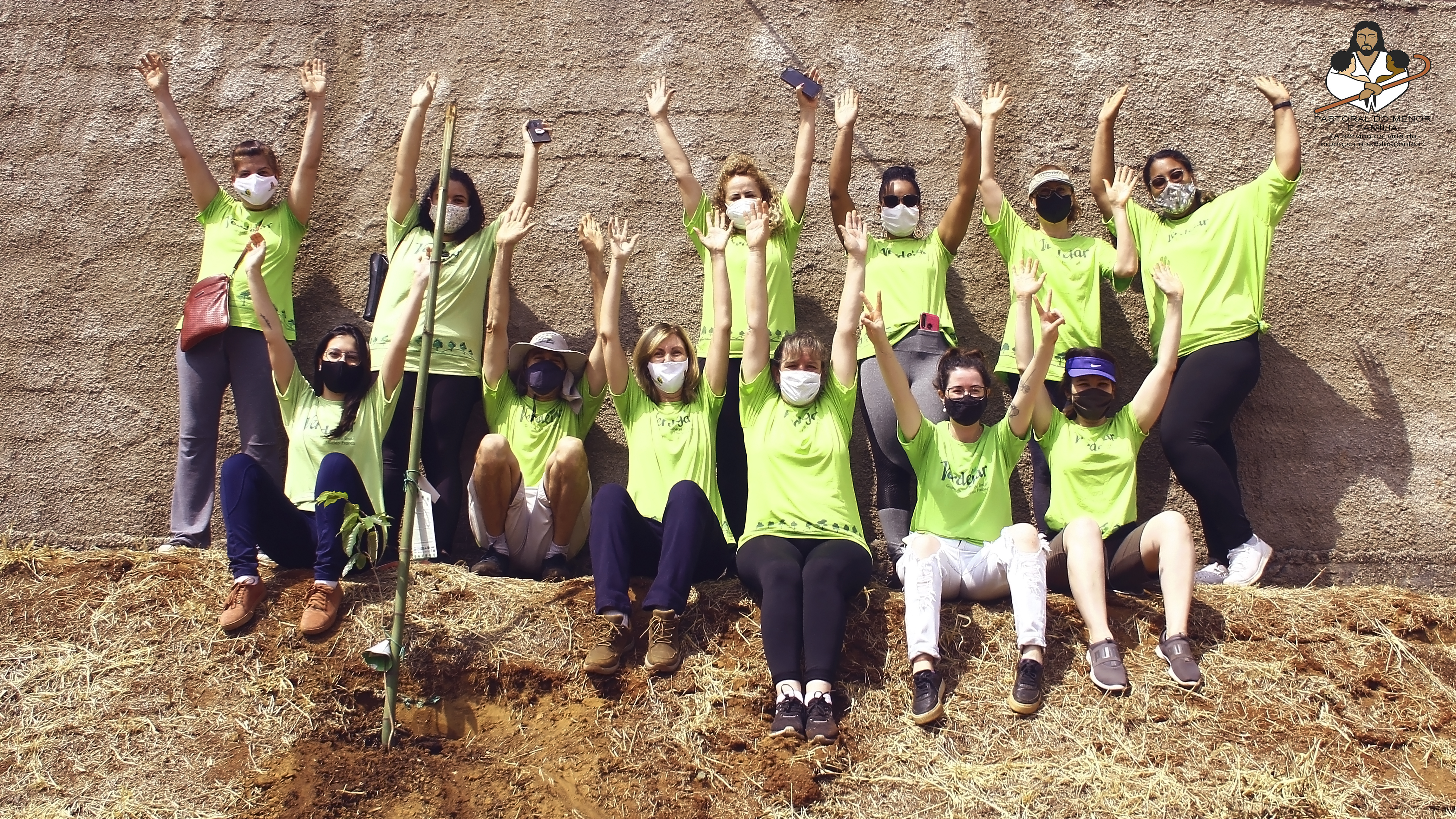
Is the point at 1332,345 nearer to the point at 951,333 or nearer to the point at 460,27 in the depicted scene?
the point at 951,333

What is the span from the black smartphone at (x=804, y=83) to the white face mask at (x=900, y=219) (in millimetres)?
683

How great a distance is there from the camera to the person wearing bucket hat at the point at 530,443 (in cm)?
518

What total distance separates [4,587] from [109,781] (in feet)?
5.55

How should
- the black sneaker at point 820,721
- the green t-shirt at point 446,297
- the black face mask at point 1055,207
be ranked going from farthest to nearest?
the black face mask at point 1055,207, the green t-shirt at point 446,297, the black sneaker at point 820,721

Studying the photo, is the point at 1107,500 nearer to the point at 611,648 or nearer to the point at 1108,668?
the point at 1108,668

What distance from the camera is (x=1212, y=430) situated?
5.37m

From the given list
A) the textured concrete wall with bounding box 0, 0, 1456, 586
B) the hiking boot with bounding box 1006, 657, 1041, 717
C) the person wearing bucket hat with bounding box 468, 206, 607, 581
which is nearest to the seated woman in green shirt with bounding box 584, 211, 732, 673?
the person wearing bucket hat with bounding box 468, 206, 607, 581

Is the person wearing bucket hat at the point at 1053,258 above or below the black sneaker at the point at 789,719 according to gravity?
above

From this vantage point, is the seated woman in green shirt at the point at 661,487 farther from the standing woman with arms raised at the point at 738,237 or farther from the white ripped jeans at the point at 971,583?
the white ripped jeans at the point at 971,583

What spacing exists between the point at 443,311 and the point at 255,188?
4.15 ft

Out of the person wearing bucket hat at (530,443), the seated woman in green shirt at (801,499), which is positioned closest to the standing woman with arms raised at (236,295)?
the person wearing bucket hat at (530,443)

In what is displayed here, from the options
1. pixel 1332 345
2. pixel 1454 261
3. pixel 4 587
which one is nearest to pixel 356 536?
pixel 4 587

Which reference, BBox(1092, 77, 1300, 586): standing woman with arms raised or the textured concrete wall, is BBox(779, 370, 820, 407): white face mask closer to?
the textured concrete wall

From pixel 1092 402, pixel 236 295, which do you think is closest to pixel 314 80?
pixel 236 295
